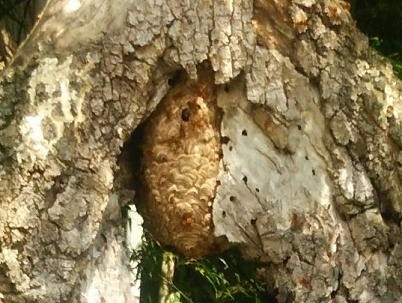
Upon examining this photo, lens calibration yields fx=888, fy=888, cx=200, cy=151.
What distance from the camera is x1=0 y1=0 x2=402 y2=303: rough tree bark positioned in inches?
47.0

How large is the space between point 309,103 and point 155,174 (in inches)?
10.0

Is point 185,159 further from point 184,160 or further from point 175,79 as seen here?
point 175,79

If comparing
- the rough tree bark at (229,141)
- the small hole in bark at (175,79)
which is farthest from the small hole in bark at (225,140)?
the small hole in bark at (175,79)

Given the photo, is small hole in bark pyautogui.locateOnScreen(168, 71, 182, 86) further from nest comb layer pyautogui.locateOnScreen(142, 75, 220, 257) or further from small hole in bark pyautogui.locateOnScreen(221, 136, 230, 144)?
small hole in bark pyautogui.locateOnScreen(221, 136, 230, 144)

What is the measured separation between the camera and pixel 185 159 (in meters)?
1.31

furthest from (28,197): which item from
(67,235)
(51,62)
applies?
(51,62)

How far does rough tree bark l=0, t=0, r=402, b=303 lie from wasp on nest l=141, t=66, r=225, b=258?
0.04ft

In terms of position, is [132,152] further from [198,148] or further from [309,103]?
[309,103]

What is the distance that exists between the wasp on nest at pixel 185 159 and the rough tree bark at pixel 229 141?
13mm

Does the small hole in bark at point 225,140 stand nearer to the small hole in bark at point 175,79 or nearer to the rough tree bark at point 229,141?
Result: the rough tree bark at point 229,141

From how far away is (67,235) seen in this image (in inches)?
47.0

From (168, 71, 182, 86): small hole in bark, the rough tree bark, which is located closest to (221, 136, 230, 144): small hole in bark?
the rough tree bark

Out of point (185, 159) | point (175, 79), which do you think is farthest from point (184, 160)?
point (175, 79)

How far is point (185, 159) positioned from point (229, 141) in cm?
7
